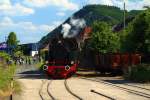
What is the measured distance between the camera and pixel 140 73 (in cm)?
3441

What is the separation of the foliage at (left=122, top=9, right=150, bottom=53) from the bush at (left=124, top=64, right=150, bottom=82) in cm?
495

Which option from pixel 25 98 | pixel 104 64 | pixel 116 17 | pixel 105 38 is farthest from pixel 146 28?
pixel 116 17

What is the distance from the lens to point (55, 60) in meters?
41.2

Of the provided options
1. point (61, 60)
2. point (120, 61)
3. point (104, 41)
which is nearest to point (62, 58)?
point (61, 60)

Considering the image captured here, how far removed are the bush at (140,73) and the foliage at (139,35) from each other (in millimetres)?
4946

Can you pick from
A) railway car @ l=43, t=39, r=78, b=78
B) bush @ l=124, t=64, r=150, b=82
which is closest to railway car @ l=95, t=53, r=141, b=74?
railway car @ l=43, t=39, r=78, b=78

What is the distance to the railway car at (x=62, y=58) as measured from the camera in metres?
39.5

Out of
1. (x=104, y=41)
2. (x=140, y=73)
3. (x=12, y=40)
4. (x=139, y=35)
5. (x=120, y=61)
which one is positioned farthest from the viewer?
(x=12, y=40)

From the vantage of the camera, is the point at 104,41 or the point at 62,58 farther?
the point at 104,41

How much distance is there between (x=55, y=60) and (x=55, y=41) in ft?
8.30

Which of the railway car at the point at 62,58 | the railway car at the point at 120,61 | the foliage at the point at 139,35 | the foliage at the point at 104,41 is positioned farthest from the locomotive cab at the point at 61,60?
the foliage at the point at 104,41

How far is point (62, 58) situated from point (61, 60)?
0.33m

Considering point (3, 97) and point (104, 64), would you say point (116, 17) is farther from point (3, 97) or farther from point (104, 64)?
point (3, 97)

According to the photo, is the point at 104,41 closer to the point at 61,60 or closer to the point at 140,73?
the point at 61,60
